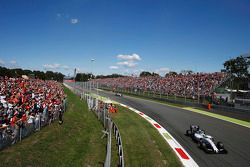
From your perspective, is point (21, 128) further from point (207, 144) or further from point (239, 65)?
point (239, 65)

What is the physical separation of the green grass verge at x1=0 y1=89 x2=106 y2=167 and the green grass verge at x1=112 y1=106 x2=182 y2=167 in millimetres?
1324

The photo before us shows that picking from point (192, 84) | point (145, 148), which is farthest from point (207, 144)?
point (192, 84)

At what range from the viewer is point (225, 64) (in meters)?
76.2

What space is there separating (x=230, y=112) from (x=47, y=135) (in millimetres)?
18685

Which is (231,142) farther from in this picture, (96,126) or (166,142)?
(96,126)

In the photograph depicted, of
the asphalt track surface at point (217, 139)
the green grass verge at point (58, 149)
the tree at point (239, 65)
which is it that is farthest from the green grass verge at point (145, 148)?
the tree at point (239, 65)

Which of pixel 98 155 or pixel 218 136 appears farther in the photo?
pixel 218 136

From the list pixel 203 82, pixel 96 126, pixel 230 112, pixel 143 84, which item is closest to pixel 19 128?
pixel 96 126

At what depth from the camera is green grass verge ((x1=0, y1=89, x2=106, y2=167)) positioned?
33.0 ft

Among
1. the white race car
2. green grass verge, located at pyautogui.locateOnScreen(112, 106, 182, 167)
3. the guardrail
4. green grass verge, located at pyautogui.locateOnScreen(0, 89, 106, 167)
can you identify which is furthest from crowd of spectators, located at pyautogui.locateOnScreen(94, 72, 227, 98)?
the guardrail

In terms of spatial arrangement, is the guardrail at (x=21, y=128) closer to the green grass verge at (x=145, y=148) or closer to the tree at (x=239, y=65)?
the green grass verge at (x=145, y=148)

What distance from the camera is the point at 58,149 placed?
11844mm

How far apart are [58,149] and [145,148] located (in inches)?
171

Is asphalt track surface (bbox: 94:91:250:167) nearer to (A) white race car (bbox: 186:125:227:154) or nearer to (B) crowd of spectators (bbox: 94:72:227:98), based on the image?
(A) white race car (bbox: 186:125:227:154)
